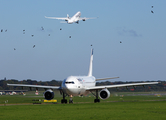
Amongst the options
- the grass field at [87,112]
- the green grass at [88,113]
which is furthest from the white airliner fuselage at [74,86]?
the green grass at [88,113]

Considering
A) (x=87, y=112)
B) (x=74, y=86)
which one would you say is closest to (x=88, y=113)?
(x=87, y=112)

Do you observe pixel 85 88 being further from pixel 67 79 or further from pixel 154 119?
pixel 154 119

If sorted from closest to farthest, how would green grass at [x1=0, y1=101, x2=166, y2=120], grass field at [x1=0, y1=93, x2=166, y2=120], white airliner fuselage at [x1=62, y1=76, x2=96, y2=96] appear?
1. green grass at [x1=0, y1=101, x2=166, y2=120]
2. grass field at [x1=0, y1=93, x2=166, y2=120]
3. white airliner fuselage at [x1=62, y1=76, x2=96, y2=96]

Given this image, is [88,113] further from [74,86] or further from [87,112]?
[74,86]

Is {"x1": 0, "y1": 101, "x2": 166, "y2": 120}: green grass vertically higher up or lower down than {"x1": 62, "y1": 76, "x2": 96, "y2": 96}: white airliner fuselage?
lower down

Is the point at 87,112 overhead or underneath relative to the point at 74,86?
underneath

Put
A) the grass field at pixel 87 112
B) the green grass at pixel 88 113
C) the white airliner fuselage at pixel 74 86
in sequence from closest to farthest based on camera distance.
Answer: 1. the green grass at pixel 88 113
2. the grass field at pixel 87 112
3. the white airliner fuselage at pixel 74 86

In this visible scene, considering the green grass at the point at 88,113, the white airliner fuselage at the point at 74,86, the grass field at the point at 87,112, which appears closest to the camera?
the green grass at the point at 88,113

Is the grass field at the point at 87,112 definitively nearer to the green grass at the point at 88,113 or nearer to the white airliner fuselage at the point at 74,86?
the green grass at the point at 88,113

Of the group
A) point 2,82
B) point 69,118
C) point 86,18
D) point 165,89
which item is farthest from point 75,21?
point 2,82

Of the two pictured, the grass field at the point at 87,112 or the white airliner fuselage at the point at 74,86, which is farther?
the white airliner fuselage at the point at 74,86

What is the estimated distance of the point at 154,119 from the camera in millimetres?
25609

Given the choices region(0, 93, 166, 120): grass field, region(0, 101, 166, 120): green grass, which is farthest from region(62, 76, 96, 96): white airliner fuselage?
region(0, 101, 166, 120): green grass

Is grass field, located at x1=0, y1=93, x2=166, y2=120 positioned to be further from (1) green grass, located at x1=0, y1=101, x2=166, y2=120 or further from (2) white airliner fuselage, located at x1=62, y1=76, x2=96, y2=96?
(2) white airliner fuselage, located at x1=62, y1=76, x2=96, y2=96
